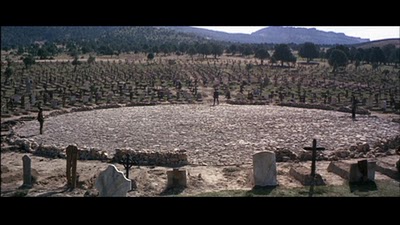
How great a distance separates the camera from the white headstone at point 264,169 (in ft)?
41.2

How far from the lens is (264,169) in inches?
498

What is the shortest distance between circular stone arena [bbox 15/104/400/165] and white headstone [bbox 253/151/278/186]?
325 centimetres

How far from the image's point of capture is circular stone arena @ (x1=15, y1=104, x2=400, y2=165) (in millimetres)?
18422

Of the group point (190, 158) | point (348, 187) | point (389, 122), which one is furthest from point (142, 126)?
point (389, 122)

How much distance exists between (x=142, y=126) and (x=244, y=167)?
9952 mm

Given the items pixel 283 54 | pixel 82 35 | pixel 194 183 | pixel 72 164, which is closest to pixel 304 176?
pixel 194 183

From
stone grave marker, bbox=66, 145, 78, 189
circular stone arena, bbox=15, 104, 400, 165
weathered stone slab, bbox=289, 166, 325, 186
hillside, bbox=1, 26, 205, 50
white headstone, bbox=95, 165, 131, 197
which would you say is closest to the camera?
white headstone, bbox=95, 165, 131, 197

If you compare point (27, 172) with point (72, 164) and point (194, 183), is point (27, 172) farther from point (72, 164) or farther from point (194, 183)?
point (194, 183)

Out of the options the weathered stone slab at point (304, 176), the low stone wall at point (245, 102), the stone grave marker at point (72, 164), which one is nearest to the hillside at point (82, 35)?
the low stone wall at point (245, 102)

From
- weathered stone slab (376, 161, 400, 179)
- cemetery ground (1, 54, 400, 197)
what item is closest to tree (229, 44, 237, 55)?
cemetery ground (1, 54, 400, 197)

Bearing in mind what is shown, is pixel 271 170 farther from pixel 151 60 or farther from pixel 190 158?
pixel 151 60

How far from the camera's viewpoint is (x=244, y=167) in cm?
1514

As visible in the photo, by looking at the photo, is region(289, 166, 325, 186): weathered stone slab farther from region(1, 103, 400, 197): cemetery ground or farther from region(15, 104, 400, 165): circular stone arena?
region(15, 104, 400, 165): circular stone arena

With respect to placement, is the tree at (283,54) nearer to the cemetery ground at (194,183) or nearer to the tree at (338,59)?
the tree at (338,59)
